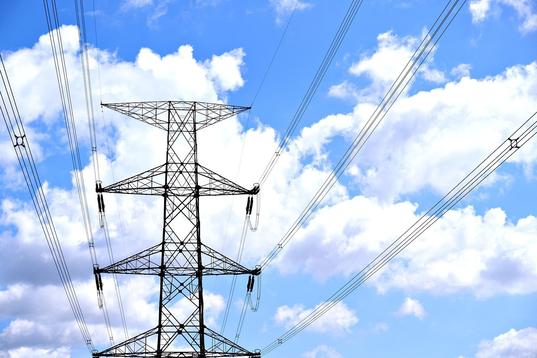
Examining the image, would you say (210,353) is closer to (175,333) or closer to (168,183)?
(175,333)

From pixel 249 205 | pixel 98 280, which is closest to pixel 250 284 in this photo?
pixel 249 205

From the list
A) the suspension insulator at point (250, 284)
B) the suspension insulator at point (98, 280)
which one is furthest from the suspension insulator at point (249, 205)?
the suspension insulator at point (98, 280)

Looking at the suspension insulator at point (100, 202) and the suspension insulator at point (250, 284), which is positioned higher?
the suspension insulator at point (100, 202)

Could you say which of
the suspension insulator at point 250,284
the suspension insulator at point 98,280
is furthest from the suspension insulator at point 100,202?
the suspension insulator at point 250,284

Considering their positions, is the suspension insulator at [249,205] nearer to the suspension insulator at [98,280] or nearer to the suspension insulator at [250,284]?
the suspension insulator at [250,284]

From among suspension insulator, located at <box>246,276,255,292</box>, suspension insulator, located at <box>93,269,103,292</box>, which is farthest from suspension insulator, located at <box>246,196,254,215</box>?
suspension insulator, located at <box>93,269,103,292</box>

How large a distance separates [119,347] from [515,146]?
1220 inches

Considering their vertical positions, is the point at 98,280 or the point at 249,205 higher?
the point at 249,205

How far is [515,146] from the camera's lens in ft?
67.9

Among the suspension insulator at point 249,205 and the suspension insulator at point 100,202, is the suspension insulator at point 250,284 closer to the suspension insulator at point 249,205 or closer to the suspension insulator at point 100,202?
the suspension insulator at point 249,205

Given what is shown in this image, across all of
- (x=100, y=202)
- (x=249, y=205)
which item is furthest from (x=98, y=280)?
(x=249, y=205)

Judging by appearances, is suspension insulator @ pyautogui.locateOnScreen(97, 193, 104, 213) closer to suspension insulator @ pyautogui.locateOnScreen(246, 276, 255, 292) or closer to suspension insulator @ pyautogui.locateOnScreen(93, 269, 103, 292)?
suspension insulator @ pyautogui.locateOnScreen(93, 269, 103, 292)

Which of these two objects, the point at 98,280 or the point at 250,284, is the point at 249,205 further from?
the point at 98,280

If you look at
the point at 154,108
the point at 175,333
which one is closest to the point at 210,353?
the point at 175,333
